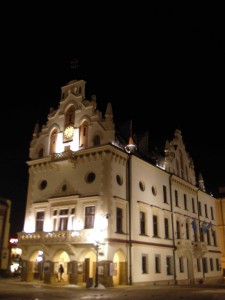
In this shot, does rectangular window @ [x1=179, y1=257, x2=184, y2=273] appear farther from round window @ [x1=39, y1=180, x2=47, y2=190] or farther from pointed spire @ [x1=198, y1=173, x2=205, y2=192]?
round window @ [x1=39, y1=180, x2=47, y2=190]

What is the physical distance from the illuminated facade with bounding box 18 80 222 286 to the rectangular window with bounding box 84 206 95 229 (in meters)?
0.10

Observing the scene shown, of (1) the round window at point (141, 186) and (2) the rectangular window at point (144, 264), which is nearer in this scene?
(2) the rectangular window at point (144, 264)

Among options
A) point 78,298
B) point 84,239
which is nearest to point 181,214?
point 84,239

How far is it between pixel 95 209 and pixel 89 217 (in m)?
1.19

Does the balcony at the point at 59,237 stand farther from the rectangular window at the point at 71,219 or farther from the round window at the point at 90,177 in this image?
the round window at the point at 90,177

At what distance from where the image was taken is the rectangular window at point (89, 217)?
114ft

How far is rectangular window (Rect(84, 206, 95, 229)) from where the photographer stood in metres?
34.9

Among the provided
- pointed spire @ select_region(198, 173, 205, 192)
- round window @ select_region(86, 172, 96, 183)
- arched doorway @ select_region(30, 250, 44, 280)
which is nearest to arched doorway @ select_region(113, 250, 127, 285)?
round window @ select_region(86, 172, 96, 183)

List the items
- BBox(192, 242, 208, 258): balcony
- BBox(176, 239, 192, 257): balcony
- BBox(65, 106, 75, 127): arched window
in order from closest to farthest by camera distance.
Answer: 1. BBox(65, 106, 75, 127): arched window
2. BBox(176, 239, 192, 257): balcony
3. BBox(192, 242, 208, 258): balcony

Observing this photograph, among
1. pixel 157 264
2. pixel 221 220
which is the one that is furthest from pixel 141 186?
pixel 221 220

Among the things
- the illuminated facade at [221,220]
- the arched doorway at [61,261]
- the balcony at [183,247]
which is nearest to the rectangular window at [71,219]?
the arched doorway at [61,261]

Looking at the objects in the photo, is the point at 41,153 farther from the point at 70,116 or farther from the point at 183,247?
the point at 183,247

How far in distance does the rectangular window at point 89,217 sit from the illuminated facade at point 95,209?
0.10 metres

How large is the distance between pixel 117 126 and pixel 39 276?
20.6 metres
